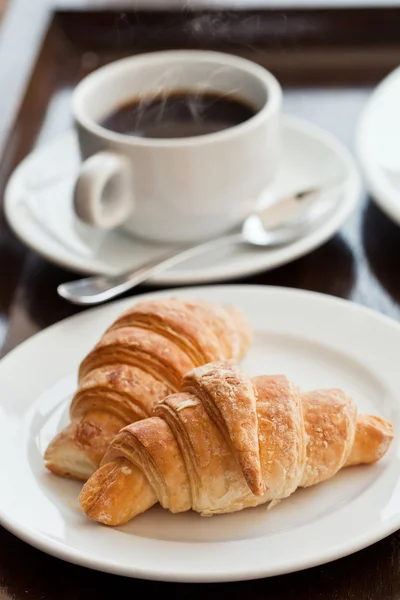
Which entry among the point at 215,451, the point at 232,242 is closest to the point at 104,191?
the point at 232,242

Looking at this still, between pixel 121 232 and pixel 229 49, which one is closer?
pixel 121 232

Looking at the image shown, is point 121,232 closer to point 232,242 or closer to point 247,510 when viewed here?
point 232,242

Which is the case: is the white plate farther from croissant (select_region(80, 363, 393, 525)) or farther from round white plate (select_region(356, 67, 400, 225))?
round white plate (select_region(356, 67, 400, 225))

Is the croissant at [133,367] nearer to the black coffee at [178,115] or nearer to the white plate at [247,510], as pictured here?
the white plate at [247,510]

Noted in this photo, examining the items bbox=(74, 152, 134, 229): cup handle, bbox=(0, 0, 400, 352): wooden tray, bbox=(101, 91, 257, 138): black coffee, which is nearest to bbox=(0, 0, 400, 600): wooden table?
bbox=(0, 0, 400, 352): wooden tray

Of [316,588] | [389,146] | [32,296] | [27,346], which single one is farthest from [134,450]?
[389,146]

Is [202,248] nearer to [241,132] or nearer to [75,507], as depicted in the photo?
[241,132]

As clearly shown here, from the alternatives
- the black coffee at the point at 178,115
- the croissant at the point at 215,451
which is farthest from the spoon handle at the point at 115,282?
the croissant at the point at 215,451
